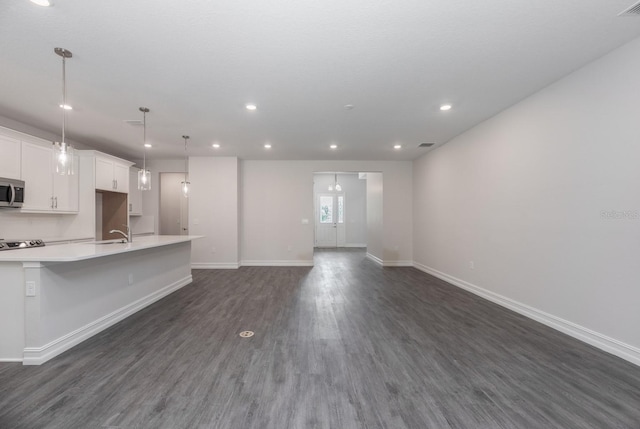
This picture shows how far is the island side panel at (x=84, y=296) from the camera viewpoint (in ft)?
8.18

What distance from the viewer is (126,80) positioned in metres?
3.11

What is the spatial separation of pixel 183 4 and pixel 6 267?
274cm

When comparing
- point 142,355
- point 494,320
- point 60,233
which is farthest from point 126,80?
point 494,320

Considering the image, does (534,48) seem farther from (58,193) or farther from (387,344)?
(58,193)

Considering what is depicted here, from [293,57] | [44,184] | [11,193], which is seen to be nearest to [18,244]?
[11,193]

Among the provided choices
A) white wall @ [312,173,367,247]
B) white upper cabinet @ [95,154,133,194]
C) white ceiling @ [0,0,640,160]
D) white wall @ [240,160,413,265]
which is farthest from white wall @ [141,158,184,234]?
white wall @ [312,173,367,247]

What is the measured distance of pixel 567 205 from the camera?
308cm

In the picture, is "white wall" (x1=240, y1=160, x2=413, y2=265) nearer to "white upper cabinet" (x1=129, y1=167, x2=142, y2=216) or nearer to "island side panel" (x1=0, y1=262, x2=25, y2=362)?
"white upper cabinet" (x1=129, y1=167, x2=142, y2=216)

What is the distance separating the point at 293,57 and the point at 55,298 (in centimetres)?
323

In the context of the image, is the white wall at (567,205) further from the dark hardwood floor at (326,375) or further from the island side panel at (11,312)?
the island side panel at (11,312)

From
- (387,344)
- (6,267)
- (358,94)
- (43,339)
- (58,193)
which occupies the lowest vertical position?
(387,344)

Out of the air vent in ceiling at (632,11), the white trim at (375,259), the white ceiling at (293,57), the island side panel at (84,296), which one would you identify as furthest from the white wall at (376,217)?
the air vent in ceiling at (632,11)

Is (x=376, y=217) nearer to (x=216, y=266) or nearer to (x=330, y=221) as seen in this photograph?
(x=330, y=221)

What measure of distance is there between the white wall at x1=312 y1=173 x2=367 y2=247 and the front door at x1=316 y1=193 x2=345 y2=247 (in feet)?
0.57
